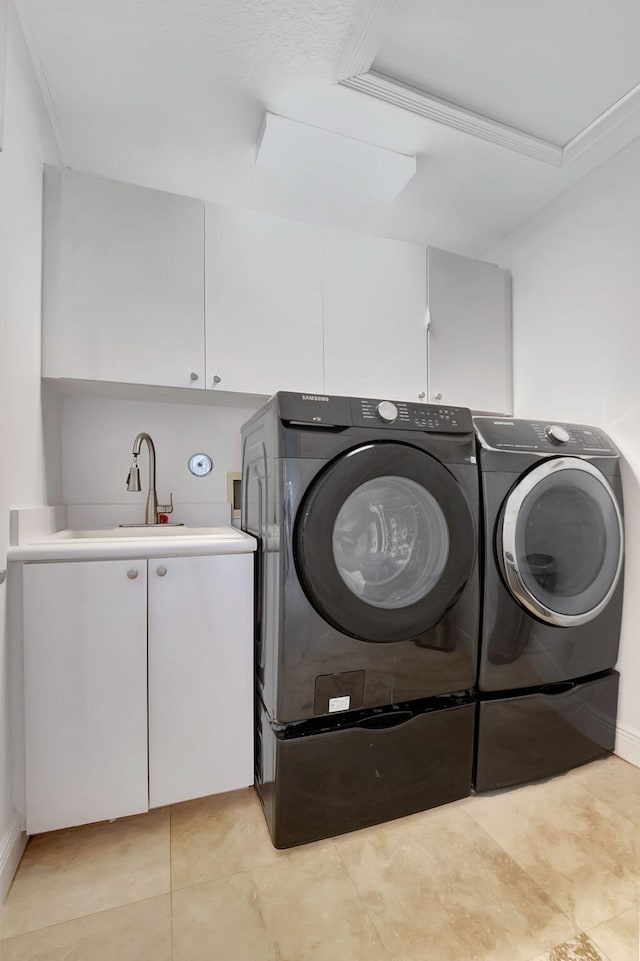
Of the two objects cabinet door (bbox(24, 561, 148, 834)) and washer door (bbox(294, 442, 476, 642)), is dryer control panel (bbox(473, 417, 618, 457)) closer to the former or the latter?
washer door (bbox(294, 442, 476, 642))

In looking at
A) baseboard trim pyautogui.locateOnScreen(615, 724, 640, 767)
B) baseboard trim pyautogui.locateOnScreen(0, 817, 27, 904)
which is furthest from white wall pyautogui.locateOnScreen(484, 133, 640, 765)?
baseboard trim pyautogui.locateOnScreen(0, 817, 27, 904)

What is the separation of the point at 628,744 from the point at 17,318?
2.59 m

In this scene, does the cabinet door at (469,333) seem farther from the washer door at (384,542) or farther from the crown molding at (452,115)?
the washer door at (384,542)

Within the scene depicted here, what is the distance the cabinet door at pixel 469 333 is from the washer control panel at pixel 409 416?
2.31 feet

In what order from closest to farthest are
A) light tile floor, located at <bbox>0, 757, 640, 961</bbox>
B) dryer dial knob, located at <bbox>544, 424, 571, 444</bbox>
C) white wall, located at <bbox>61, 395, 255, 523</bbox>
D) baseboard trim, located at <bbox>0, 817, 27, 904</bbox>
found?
light tile floor, located at <bbox>0, 757, 640, 961</bbox>
baseboard trim, located at <bbox>0, 817, 27, 904</bbox>
dryer dial knob, located at <bbox>544, 424, 571, 444</bbox>
white wall, located at <bbox>61, 395, 255, 523</bbox>

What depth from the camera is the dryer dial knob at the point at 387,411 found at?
1.36m

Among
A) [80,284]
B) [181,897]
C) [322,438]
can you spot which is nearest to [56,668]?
[181,897]

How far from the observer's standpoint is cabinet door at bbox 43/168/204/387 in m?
1.58

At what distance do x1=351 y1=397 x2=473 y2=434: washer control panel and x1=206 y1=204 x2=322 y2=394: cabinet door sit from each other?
0.60 metres

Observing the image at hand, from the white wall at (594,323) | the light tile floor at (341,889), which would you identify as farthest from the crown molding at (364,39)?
the light tile floor at (341,889)

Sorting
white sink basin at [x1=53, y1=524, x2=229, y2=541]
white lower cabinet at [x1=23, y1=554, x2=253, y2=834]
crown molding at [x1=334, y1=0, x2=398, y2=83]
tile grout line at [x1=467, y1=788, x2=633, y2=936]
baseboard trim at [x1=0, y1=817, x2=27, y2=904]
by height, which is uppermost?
crown molding at [x1=334, y1=0, x2=398, y2=83]

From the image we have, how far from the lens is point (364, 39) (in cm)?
133

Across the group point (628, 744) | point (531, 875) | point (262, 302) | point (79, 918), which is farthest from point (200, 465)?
point (628, 744)

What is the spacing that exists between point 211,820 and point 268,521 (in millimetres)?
958
